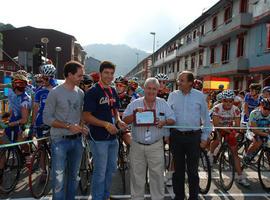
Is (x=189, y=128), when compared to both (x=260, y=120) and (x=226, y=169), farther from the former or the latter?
(x=260, y=120)

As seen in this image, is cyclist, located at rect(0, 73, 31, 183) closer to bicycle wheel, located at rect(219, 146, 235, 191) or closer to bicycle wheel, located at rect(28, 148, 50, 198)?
bicycle wheel, located at rect(28, 148, 50, 198)

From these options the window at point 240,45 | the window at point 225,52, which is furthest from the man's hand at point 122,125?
Answer: the window at point 225,52

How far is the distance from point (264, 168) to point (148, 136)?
3.04 metres

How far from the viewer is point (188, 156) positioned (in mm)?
4875

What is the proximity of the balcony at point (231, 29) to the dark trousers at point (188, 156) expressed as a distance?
843 inches

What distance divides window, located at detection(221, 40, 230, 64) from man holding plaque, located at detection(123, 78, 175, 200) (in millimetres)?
25329

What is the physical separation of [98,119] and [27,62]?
1018 cm

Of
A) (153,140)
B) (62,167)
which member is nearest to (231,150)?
(153,140)

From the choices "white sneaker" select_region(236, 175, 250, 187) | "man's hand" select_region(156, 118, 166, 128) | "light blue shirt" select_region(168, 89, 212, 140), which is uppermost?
"light blue shirt" select_region(168, 89, 212, 140)

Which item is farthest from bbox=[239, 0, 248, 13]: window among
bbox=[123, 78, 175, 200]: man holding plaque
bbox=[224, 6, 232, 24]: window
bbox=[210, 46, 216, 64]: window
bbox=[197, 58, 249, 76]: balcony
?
bbox=[123, 78, 175, 200]: man holding plaque

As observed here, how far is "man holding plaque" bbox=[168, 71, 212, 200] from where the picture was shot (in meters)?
4.81

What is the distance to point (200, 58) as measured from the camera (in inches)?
1484

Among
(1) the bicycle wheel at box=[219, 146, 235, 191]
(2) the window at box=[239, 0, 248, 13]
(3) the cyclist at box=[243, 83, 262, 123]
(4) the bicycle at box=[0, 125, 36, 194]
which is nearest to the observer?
(4) the bicycle at box=[0, 125, 36, 194]

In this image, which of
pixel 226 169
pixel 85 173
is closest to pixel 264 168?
pixel 226 169
